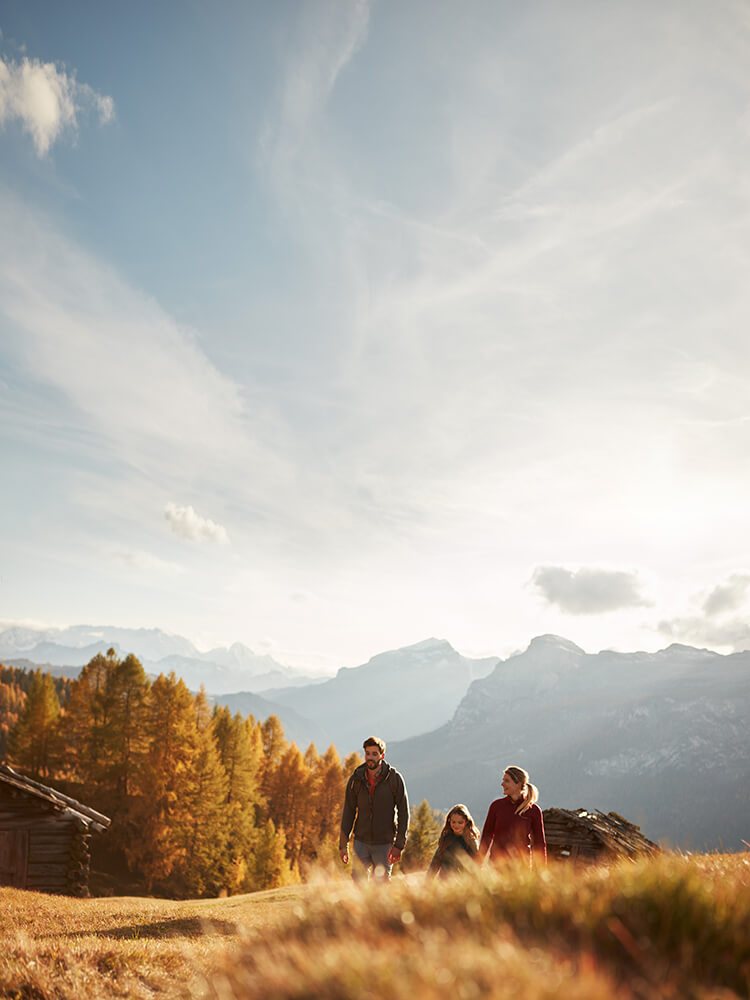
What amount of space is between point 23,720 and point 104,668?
7643 mm

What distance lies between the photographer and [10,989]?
4594 millimetres

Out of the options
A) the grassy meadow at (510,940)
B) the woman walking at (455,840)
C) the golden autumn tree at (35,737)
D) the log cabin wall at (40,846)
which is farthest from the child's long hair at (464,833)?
the golden autumn tree at (35,737)

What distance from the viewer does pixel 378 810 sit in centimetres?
897

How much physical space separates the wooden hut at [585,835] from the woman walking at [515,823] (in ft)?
48.8

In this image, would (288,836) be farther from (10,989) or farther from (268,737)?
(10,989)

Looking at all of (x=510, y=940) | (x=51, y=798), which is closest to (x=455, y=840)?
(x=510, y=940)

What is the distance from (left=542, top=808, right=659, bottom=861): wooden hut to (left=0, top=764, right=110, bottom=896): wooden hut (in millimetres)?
17253

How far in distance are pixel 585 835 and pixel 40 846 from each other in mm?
20154

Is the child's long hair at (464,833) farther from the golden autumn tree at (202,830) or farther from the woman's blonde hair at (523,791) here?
the golden autumn tree at (202,830)

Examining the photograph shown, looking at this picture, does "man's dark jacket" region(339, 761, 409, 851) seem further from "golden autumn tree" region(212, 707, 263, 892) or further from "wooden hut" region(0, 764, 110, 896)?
"golden autumn tree" region(212, 707, 263, 892)

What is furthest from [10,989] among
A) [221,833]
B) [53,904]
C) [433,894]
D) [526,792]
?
[221,833]

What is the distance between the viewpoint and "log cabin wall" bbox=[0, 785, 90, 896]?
20.8m

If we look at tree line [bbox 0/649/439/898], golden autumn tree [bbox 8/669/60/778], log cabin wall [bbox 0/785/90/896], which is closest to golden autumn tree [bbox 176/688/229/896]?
tree line [bbox 0/649/439/898]

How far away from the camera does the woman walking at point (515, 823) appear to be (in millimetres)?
7496
